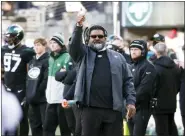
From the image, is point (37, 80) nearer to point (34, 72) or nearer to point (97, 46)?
point (34, 72)

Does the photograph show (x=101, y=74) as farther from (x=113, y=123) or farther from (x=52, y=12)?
(x=52, y=12)

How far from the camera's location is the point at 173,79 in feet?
38.4

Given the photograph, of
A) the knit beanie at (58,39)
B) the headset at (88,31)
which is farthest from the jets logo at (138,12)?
the headset at (88,31)

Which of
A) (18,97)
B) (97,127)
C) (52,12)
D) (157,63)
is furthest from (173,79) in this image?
(52,12)

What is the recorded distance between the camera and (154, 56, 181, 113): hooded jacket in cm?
1152

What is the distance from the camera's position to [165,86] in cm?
1155

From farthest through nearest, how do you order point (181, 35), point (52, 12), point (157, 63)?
point (181, 35) → point (52, 12) → point (157, 63)

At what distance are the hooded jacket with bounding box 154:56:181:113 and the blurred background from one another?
3403mm

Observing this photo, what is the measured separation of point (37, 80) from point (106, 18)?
5.58 meters

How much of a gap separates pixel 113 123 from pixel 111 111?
157 millimetres

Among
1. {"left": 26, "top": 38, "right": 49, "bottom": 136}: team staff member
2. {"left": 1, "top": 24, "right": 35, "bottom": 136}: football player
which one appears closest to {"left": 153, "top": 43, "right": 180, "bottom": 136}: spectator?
{"left": 26, "top": 38, "right": 49, "bottom": 136}: team staff member

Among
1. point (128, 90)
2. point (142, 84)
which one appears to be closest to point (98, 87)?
point (128, 90)

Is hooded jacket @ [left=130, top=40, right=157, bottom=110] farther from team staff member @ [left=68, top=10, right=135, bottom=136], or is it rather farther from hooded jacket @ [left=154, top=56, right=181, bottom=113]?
team staff member @ [left=68, top=10, right=135, bottom=136]

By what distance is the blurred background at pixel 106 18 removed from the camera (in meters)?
16.6
